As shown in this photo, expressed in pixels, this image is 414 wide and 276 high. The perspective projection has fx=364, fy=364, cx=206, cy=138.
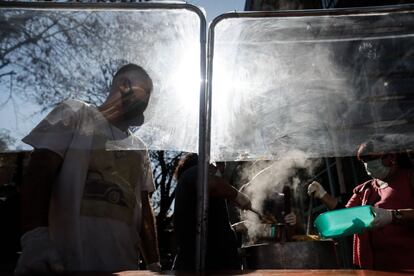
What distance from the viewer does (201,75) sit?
1.90 meters

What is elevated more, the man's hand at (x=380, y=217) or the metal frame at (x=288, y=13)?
the metal frame at (x=288, y=13)

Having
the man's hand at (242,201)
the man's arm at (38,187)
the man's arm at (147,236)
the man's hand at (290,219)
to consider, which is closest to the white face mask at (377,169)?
the man's hand at (290,219)

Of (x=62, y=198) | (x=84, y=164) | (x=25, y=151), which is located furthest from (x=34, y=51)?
(x=62, y=198)

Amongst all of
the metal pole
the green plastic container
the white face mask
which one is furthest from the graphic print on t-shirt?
the white face mask

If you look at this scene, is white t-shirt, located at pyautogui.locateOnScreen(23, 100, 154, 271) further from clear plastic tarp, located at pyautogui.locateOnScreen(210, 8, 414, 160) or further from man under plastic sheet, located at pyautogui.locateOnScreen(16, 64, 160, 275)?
clear plastic tarp, located at pyautogui.locateOnScreen(210, 8, 414, 160)

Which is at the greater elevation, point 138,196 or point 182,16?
point 182,16

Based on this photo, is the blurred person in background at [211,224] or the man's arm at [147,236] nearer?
the man's arm at [147,236]

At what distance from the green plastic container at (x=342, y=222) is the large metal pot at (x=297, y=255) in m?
0.15

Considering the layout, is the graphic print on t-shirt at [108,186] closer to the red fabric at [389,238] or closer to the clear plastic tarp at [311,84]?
the clear plastic tarp at [311,84]

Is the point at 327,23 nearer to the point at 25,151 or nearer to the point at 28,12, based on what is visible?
the point at 28,12

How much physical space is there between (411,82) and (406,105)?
15cm

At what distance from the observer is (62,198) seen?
1885mm

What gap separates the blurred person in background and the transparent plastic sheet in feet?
2.75

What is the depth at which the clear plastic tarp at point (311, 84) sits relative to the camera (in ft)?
6.89
